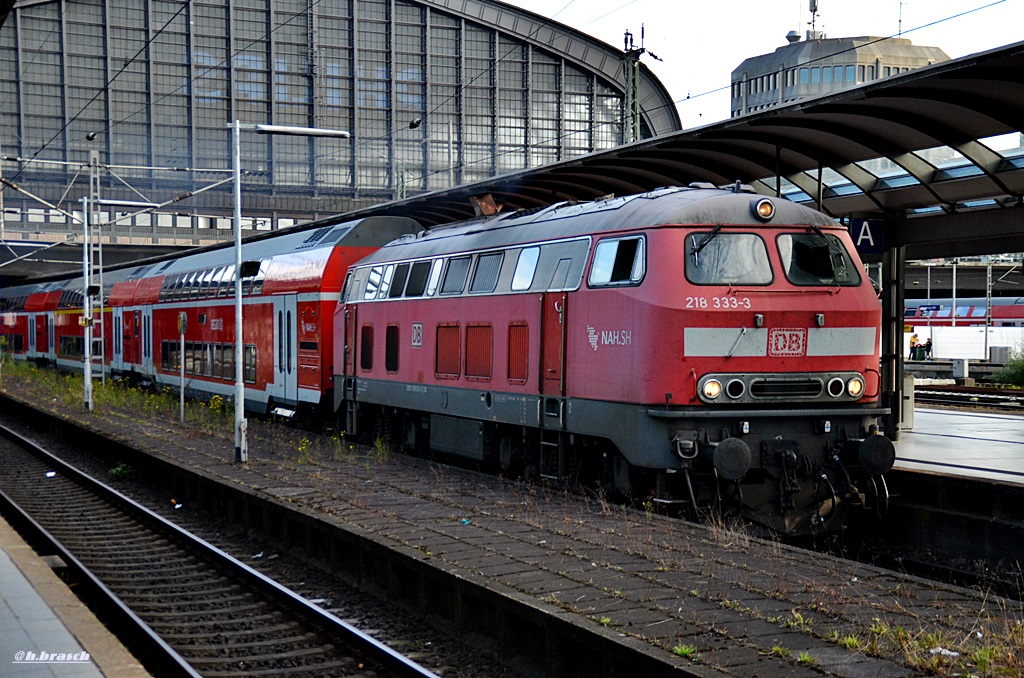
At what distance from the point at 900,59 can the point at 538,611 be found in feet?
433

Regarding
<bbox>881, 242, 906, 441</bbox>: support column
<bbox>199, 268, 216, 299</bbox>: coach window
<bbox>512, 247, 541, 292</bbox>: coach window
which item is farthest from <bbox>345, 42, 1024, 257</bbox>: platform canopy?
<bbox>199, 268, 216, 299</bbox>: coach window

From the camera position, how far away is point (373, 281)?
20.1m

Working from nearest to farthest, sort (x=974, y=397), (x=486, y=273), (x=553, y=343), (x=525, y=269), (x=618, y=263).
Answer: (x=618, y=263) → (x=553, y=343) → (x=525, y=269) → (x=486, y=273) → (x=974, y=397)

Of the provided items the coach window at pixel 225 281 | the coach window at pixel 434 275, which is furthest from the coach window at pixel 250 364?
the coach window at pixel 434 275

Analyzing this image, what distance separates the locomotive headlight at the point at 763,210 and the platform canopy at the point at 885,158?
1.48m

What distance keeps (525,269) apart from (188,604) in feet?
21.0

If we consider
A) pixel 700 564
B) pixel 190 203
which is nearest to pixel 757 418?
pixel 700 564

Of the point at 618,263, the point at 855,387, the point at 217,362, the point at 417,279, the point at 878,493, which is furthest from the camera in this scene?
the point at 217,362

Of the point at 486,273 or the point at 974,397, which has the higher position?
the point at 486,273

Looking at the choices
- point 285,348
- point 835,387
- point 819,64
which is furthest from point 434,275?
point 819,64

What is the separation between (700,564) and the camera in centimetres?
1001

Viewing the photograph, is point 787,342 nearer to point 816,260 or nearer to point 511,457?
point 816,260

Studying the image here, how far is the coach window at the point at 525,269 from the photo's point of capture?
1505 centimetres

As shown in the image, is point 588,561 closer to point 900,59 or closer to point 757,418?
point 757,418
